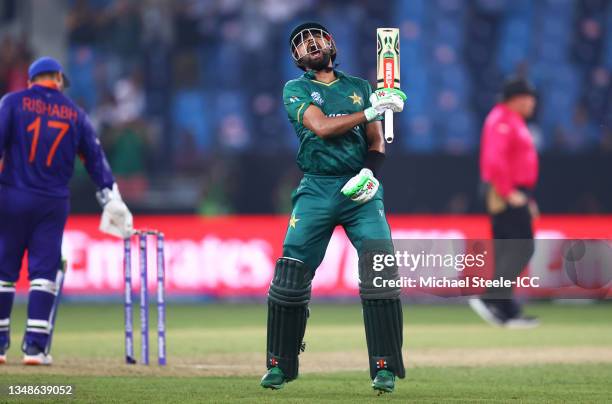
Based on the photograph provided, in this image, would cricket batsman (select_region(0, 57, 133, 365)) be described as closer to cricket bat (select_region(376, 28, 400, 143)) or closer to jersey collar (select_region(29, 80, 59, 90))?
jersey collar (select_region(29, 80, 59, 90))

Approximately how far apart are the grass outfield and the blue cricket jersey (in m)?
1.35

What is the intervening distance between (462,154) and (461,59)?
11.5ft

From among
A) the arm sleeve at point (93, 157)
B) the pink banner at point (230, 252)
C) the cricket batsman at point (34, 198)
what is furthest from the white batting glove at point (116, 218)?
the pink banner at point (230, 252)

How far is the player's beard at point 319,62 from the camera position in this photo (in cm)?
745

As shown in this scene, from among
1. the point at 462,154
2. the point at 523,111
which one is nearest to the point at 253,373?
the point at 523,111

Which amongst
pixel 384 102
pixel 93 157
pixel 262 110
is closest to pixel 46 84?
pixel 93 157

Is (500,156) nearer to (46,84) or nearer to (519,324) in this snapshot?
(519,324)

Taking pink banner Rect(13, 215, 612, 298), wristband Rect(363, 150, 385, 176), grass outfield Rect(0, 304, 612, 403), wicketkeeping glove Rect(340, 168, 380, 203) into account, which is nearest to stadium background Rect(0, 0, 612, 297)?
pink banner Rect(13, 215, 612, 298)

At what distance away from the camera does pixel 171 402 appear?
698cm

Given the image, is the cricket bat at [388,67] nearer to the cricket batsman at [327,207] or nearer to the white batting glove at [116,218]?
the cricket batsman at [327,207]

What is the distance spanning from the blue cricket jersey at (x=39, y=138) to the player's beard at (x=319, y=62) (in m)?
2.49

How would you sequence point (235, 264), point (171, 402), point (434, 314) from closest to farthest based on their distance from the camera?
point (171, 402)
point (434, 314)
point (235, 264)

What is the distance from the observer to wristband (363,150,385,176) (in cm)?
745

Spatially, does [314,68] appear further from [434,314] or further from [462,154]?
[462,154]
